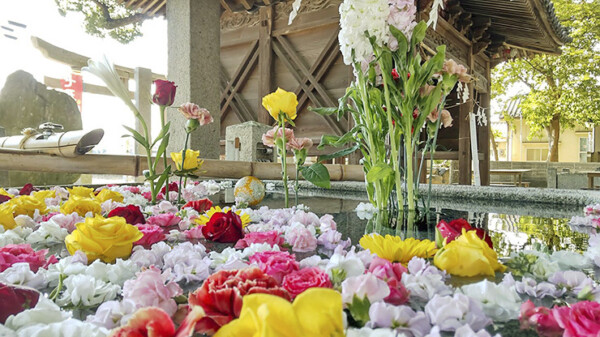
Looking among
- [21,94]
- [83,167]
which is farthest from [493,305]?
[21,94]

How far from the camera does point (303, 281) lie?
61 cm

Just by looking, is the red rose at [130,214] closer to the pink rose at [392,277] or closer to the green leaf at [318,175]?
the green leaf at [318,175]

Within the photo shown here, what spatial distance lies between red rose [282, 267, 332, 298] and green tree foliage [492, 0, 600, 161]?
1408cm

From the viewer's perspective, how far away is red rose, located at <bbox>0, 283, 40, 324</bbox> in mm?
546

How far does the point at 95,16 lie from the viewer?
6719 mm

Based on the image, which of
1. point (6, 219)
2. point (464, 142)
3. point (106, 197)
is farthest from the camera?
point (464, 142)

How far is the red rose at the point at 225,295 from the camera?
0.48 metres

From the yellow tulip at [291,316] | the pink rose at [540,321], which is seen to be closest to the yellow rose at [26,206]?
the yellow tulip at [291,316]

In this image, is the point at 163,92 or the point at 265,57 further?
the point at 265,57

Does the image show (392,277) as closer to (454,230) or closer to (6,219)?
(454,230)

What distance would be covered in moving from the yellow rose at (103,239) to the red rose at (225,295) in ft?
1.45

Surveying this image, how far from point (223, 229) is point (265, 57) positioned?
612 centimetres

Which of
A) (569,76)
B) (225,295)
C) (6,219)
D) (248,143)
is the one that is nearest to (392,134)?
(225,295)

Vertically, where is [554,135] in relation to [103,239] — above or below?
above
